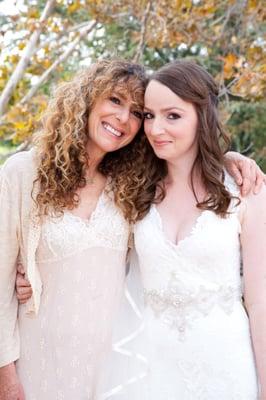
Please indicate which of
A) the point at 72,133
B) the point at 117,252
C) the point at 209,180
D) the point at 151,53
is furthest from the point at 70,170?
the point at 151,53

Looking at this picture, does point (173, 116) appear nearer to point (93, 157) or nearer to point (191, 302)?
point (93, 157)

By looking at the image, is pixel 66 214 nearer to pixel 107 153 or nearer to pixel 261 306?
pixel 107 153

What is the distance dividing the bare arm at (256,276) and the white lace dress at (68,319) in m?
0.60

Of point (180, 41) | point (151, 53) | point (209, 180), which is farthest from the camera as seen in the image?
point (151, 53)

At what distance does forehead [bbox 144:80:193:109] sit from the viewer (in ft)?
7.80

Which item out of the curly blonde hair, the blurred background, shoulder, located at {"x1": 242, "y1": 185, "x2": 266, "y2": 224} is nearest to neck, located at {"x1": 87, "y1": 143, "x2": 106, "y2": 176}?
the curly blonde hair

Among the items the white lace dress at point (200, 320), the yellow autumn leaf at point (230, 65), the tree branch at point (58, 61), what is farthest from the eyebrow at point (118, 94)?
the tree branch at point (58, 61)

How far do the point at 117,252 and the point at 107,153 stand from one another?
52 cm

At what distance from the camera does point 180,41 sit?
4.97 meters

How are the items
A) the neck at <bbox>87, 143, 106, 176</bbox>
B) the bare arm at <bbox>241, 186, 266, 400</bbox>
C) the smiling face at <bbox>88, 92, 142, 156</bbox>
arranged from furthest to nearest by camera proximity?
1. the neck at <bbox>87, 143, 106, 176</bbox>
2. the smiling face at <bbox>88, 92, 142, 156</bbox>
3. the bare arm at <bbox>241, 186, 266, 400</bbox>

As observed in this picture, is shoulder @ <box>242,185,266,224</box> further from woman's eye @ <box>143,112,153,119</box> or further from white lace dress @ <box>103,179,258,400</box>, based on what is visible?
woman's eye @ <box>143,112,153,119</box>

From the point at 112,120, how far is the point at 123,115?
5cm

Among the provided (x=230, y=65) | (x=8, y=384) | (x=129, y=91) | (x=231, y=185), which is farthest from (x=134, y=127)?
(x=230, y=65)

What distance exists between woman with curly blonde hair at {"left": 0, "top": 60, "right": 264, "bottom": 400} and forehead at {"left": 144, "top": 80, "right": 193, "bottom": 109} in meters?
0.09
